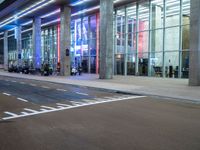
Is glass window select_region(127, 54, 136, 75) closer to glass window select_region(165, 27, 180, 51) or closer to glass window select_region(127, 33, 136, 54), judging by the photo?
glass window select_region(127, 33, 136, 54)

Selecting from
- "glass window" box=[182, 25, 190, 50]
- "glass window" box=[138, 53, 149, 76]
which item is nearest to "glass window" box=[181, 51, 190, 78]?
"glass window" box=[182, 25, 190, 50]

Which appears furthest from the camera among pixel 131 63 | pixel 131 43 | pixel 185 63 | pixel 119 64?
pixel 119 64

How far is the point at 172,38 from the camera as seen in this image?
37.5m

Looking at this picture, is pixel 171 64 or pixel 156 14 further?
pixel 156 14

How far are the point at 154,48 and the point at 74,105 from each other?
26.7 meters

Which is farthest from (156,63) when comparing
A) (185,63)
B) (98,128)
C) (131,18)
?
(98,128)

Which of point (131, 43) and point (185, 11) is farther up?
point (185, 11)

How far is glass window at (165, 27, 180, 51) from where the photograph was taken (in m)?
36.8

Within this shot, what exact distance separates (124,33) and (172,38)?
9270 mm

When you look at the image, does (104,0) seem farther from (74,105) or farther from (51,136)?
(51,136)

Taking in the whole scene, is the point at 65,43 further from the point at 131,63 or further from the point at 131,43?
the point at 131,63

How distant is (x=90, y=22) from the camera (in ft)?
174

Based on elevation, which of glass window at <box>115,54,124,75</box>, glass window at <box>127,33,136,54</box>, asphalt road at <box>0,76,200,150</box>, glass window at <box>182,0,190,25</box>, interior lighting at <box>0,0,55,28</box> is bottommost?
asphalt road at <box>0,76,200,150</box>

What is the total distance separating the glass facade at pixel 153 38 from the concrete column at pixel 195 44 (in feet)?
34.4
